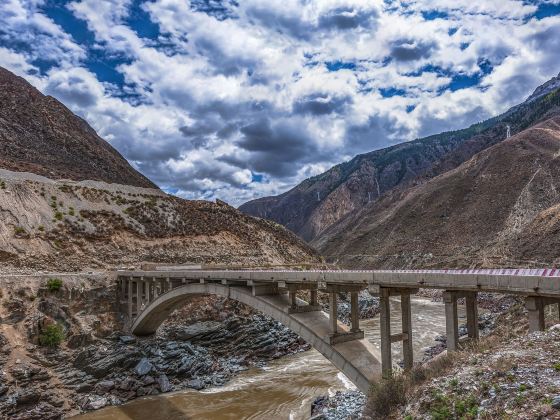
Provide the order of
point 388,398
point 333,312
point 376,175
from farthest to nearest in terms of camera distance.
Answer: point 376,175, point 333,312, point 388,398

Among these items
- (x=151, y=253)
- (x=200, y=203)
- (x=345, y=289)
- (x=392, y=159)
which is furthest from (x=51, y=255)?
(x=392, y=159)

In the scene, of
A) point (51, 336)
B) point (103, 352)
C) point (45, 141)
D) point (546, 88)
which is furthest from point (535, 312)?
point (546, 88)

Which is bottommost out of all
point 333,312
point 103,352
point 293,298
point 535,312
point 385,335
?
point 103,352

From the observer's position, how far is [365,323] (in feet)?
122

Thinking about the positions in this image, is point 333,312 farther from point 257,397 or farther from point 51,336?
point 51,336

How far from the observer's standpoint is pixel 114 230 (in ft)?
130

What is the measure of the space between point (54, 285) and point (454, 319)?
24.2 m

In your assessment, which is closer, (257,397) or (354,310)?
(354,310)

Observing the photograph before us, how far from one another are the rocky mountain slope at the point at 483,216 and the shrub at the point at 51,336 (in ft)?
129

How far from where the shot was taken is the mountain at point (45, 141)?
176 ft

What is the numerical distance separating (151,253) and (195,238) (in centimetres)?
653

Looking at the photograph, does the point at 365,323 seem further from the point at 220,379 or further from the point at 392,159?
the point at 392,159

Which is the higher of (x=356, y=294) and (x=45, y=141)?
(x=45, y=141)

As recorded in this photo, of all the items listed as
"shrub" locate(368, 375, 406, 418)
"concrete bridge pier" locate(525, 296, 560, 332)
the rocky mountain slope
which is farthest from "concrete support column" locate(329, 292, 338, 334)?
the rocky mountain slope
